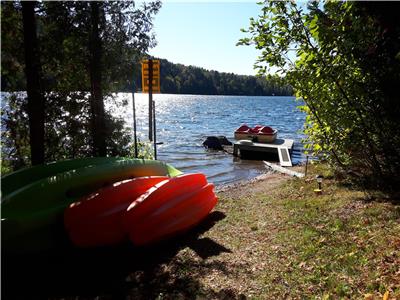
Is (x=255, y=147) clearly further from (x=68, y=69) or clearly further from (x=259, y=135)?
(x=68, y=69)

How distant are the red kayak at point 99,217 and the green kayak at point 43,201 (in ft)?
1.12

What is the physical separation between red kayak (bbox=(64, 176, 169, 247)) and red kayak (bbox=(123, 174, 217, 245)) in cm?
26

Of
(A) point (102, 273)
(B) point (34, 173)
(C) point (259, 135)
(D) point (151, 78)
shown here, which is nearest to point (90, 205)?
(A) point (102, 273)

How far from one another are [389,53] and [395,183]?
124 inches

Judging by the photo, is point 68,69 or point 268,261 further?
point 68,69

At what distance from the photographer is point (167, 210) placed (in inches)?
317

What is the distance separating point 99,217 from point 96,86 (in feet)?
16.7

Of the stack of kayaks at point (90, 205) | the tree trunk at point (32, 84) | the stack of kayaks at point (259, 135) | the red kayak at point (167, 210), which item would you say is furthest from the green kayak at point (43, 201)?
the stack of kayaks at point (259, 135)

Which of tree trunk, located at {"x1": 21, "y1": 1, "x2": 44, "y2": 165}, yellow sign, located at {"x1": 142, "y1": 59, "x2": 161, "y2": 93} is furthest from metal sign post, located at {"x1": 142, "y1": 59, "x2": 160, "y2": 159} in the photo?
tree trunk, located at {"x1": 21, "y1": 1, "x2": 44, "y2": 165}

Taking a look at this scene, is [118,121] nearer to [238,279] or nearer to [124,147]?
[124,147]

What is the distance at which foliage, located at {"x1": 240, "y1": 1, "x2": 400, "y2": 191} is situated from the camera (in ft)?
25.2

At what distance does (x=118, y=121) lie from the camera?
11.8 metres

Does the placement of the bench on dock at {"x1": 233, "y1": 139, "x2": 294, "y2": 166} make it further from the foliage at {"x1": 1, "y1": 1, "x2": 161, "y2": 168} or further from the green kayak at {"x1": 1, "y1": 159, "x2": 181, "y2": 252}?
the green kayak at {"x1": 1, "y1": 159, "x2": 181, "y2": 252}

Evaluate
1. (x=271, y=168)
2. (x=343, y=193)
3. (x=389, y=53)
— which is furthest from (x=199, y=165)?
(x=389, y=53)
